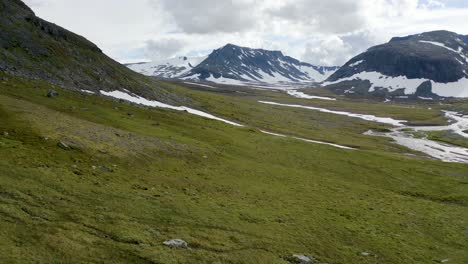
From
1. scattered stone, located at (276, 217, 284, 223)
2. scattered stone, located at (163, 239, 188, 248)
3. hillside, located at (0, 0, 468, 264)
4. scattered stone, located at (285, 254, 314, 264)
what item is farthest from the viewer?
scattered stone, located at (276, 217, 284, 223)

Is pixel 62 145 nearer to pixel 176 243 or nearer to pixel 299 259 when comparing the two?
pixel 176 243

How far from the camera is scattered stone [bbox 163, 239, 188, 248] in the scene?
2455cm

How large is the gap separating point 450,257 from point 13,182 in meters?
36.0

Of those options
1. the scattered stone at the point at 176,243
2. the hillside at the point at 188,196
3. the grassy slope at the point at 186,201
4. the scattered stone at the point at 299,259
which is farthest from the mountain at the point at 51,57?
the scattered stone at the point at 299,259

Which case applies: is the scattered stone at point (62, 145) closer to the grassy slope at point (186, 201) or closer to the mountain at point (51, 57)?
the grassy slope at point (186, 201)

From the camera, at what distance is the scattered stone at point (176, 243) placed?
24.5 m

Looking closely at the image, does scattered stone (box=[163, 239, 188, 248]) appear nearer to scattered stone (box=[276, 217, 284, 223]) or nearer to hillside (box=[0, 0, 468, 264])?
hillside (box=[0, 0, 468, 264])

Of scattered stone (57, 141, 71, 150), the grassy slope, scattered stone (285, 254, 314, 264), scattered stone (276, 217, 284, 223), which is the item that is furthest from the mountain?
scattered stone (285, 254, 314, 264)

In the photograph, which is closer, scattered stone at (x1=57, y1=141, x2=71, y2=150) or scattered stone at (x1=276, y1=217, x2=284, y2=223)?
scattered stone at (x1=276, y1=217, x2=284, y2=223)

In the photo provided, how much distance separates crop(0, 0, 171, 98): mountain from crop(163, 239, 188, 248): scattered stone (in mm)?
60681

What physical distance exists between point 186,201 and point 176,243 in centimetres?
834

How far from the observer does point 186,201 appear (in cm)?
3303

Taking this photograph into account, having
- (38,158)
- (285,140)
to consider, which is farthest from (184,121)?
(38,158)

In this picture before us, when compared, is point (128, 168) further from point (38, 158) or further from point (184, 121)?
point (184, 121)
